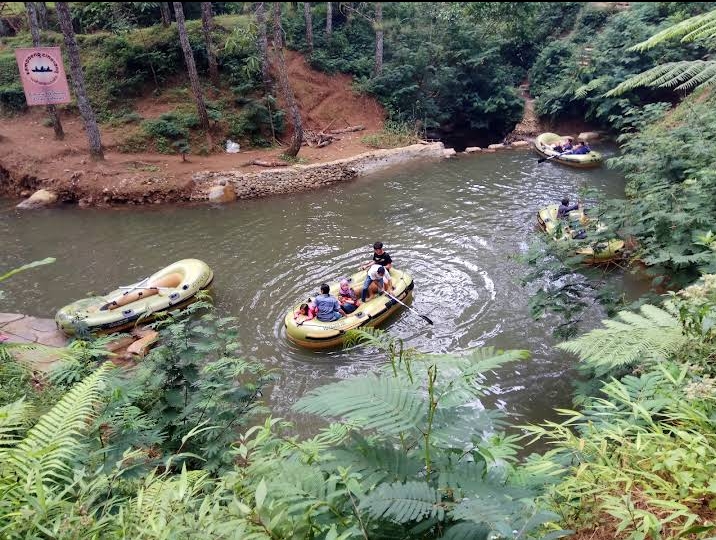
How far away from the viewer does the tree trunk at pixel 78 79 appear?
1352 cm

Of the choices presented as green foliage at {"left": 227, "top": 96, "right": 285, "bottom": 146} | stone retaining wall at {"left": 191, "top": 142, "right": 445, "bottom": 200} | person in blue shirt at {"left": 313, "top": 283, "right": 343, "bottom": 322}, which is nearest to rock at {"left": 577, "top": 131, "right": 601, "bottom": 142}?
stone retaining wall at {"left": 191, "top": 142, "right": 445, "bottom": 200}

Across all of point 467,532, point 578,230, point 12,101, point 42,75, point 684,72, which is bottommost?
point 578,230

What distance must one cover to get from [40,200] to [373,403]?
16.1 m

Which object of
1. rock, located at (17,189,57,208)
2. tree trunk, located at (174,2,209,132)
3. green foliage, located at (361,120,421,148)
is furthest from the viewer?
green foliage, located at (361,120,421,148)

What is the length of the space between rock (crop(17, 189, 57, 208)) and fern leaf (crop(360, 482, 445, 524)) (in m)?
16.2

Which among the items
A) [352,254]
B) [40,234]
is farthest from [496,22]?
[40,234]

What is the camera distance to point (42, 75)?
13.6 meters

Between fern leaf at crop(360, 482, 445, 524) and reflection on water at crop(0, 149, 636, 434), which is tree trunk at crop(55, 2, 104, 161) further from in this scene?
fern leaf at crop(360, 482, 445, 524)

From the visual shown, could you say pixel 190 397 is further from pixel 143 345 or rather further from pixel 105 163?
pixel 105 163

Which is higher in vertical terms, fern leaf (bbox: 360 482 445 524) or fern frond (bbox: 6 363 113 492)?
fern leaf (bbox: 360 482 445 524)

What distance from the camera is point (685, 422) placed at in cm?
244

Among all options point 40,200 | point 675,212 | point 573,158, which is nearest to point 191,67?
point 40,200

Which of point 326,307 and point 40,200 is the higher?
point 40,200

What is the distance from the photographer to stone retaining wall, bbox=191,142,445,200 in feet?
48.8
